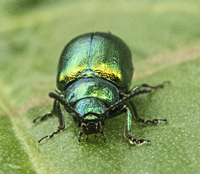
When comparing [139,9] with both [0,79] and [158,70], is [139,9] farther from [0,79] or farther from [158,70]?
[0,79]

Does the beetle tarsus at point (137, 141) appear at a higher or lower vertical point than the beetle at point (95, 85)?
lower

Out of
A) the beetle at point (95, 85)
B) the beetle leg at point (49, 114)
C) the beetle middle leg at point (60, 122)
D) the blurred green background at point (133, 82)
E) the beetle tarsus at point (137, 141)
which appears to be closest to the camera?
the blurred green background at point (133, 82)

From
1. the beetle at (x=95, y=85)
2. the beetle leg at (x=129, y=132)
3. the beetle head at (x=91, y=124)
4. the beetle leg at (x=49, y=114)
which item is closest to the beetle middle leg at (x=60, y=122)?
the beetle at (x=95, y=85)

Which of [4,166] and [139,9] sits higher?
[139,9]

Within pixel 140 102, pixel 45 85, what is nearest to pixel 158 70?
pixel 140 102

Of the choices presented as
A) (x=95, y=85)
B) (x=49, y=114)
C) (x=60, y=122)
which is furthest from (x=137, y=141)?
(x=49, y=114)

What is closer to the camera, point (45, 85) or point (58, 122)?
point (58, 122)

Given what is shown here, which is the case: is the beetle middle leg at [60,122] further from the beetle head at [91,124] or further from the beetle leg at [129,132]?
the beetle leg at [129,132]
